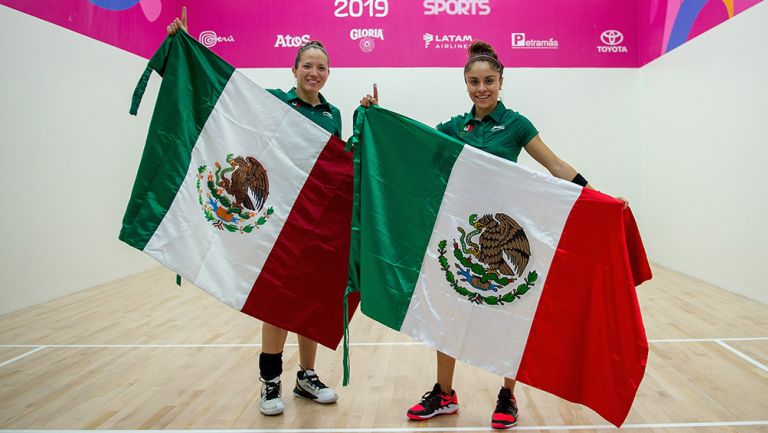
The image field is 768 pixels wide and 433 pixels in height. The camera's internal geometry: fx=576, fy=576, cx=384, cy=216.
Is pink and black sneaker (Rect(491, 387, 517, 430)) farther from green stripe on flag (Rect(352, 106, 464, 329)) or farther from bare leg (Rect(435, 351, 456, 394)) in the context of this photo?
green stripe on flag (Rect(352, 106, 464, 329))

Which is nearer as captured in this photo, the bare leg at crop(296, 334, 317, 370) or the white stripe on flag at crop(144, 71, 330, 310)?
the white stripe on flag at crop(144, 71, 330, 310)

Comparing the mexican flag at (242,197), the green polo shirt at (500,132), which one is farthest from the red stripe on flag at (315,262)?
the green polo shirt at (500,132)

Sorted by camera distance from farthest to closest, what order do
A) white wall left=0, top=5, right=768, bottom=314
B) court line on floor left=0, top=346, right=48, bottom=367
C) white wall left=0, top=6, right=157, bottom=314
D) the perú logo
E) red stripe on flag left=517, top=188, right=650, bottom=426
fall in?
the perú logo → white wall left=0, top=5, right=768, bottom=314 → white wall left=0, top=6, right=157, bottom=314 → court line on floor left=0, top=346, right=48, bottom=367 → red stripe on flag left=517, top=188, right=650, bottom=426

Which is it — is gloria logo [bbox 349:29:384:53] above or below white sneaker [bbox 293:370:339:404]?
above

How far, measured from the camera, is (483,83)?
204cm

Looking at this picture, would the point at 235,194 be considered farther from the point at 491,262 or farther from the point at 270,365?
the point at 491,262

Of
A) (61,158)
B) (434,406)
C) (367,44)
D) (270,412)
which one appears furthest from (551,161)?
(367,44)

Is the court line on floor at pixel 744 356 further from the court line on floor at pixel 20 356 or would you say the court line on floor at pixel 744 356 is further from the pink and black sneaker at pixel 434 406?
the court line on floor at pixel 20 356

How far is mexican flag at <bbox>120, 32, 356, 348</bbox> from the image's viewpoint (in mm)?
2121

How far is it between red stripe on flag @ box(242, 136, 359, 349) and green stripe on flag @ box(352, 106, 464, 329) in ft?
0.61

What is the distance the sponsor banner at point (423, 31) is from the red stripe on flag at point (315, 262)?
176 inches

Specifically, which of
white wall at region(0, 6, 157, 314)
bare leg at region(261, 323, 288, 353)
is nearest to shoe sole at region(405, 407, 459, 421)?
bare leg at region(261, 323, 288, 353)

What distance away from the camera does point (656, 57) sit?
6023mm

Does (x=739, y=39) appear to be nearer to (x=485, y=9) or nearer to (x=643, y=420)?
(x=485, y=9)
